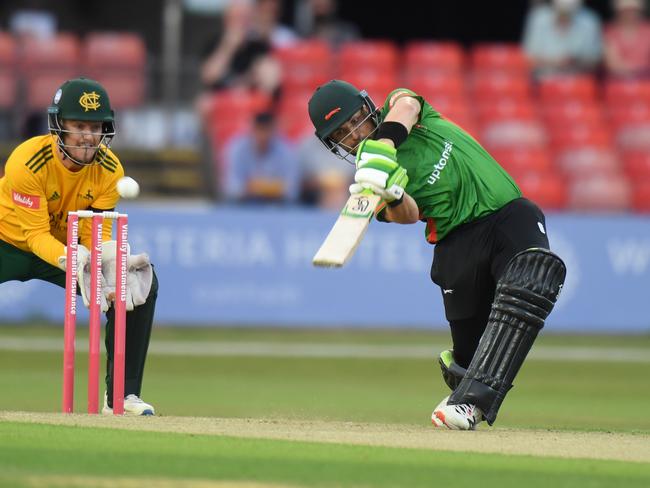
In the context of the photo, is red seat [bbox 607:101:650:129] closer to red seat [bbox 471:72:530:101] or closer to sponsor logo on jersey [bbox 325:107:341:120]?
red seat [bbox 471:72:530:101]

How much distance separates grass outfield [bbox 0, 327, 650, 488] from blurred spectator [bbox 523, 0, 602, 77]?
4.00m

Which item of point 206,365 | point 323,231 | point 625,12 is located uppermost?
point 625,12

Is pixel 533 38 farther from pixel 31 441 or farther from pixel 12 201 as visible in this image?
pixel 31 441

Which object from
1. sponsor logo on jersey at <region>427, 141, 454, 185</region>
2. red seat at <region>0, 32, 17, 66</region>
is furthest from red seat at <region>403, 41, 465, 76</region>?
sponsor logo on jersey at <region>427, 141, 454, 185</region>

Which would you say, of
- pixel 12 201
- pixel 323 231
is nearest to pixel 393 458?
pixel 12 201

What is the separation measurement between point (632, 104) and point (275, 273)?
5407 millimetres

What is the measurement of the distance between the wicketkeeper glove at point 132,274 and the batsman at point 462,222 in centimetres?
114

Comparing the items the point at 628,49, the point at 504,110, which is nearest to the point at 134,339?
the point at 504,110

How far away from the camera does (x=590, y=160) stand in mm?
15531

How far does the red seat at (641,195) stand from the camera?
1517 centimetres

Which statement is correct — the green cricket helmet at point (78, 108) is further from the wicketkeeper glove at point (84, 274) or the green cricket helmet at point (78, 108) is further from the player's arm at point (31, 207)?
the wicketkeeper glove at point (84, 274)

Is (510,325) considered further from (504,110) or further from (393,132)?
(504,110)

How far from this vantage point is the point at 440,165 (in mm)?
6539

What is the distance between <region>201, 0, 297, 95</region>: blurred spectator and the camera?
1508 centimetres
